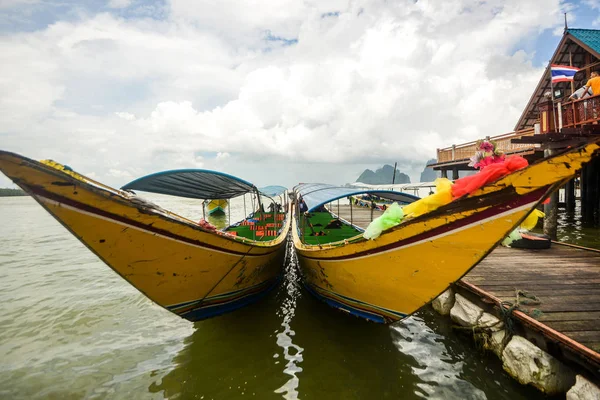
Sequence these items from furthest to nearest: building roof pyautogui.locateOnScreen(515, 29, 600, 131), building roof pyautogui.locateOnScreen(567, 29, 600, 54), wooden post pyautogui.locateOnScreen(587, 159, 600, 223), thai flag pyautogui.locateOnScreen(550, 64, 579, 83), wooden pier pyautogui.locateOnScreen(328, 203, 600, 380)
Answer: wooden post pyautogui.locateOnScreen(587, 159, 600, 223) < building roof pyautogui.locateOnScreen(515, 29, 600, 131) < building roof pyautogui.locateOnScreen(567, 29, 600, 54) < thai flag pyautogui.locateOnScreen(550, 64, 579, 83) < wooden pier pyautogui.locateOnScreen(328, 203, 600, 380)

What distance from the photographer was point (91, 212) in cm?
275

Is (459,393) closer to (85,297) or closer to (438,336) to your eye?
(438,336)

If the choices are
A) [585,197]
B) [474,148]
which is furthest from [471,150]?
[585,197]

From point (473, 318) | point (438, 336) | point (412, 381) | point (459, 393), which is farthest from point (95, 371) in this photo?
point (473, 318)

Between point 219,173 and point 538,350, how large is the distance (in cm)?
551

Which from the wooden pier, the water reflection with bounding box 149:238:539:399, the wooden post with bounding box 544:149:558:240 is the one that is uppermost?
the wooden post with bounding box 544:149:558:240

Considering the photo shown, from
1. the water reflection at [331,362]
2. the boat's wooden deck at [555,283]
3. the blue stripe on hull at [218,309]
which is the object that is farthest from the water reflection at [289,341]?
the boat's wooden deck at [555,283]

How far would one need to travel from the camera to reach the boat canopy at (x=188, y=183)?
529 centimetres

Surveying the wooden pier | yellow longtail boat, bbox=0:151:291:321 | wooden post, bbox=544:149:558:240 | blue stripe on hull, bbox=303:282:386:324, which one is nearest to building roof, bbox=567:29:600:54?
wooden post, bbox=544:149:558:240

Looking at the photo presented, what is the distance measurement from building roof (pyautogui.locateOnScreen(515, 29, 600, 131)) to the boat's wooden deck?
10041 mm

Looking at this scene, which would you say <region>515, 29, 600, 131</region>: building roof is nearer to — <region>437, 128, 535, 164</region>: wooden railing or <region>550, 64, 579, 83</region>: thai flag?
<region>550, 64, 579, 83</region>: thai flag

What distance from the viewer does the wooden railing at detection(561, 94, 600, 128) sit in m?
7.42

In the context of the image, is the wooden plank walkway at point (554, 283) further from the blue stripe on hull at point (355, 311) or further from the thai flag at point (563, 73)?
the thai flag at point (563, 73)

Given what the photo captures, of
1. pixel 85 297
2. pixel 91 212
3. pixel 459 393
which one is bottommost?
pixel 459 393
